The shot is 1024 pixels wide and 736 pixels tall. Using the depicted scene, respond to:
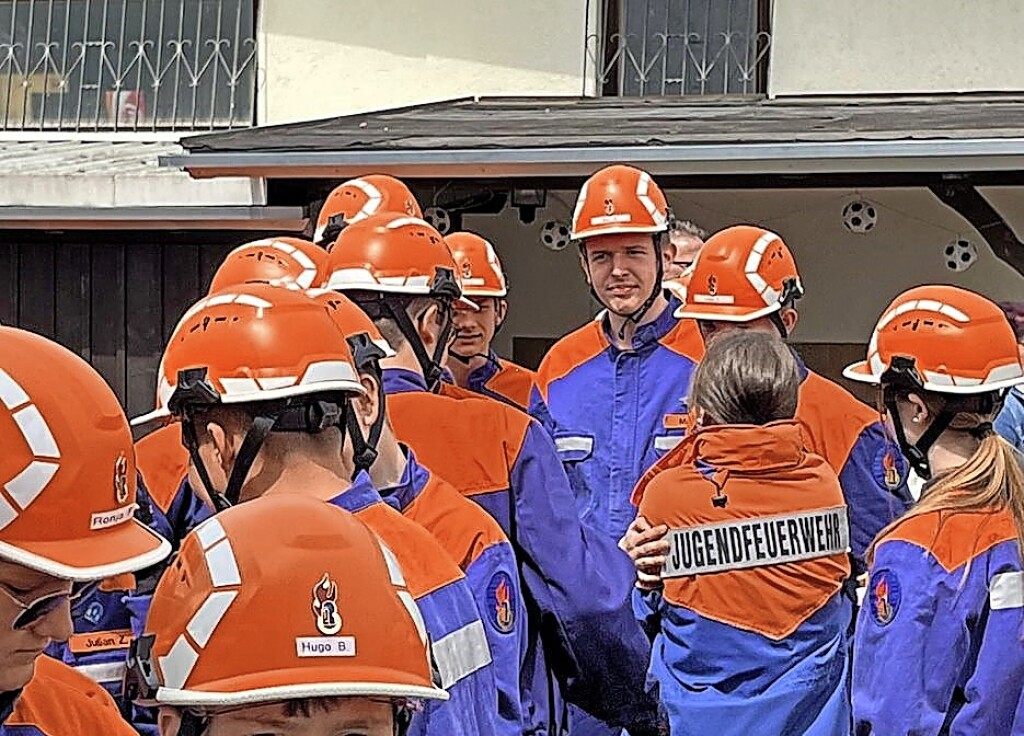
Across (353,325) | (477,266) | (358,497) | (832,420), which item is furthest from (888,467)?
(358,497)

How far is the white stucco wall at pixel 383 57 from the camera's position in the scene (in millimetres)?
11336

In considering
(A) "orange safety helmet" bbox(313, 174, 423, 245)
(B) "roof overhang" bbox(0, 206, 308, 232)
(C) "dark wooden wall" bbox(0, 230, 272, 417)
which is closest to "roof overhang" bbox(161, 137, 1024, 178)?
(B) "roof overhang" bbox(0, 206, 308, 232)

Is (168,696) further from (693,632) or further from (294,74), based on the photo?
(294,74)

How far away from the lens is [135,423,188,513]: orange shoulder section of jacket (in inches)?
140

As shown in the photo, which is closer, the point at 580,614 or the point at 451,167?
the point at 580,614

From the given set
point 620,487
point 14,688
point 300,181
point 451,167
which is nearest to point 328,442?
point 14,688

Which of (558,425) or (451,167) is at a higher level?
(451,167)

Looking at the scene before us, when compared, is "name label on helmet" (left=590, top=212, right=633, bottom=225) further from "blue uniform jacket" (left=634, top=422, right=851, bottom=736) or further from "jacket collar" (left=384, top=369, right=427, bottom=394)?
"jacket collar" (left=384, top=369, right=427, bottom=394)

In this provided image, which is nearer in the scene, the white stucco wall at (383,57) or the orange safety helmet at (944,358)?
the orange safety helmet at (944,358)

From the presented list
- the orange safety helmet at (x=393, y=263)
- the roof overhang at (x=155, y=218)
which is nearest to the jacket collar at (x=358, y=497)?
the orange safety helmet at (x=393, y=263)

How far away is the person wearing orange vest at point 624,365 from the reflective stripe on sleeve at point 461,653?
308cm

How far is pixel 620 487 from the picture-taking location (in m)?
6.05

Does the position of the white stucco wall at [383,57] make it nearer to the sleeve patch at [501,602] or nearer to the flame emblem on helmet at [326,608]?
the sleeve patch at [501,602]

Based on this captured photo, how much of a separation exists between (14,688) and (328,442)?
2.32ft
